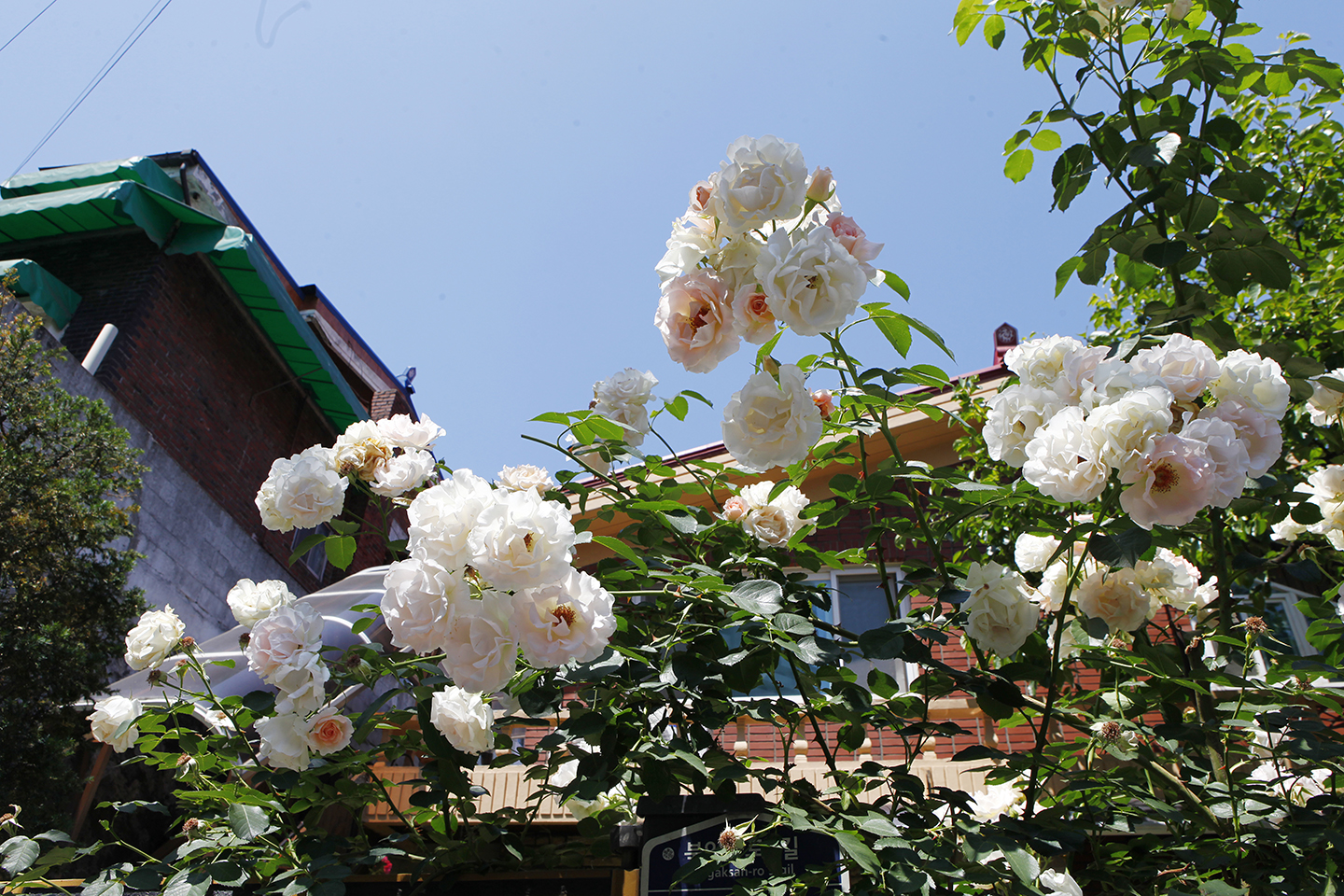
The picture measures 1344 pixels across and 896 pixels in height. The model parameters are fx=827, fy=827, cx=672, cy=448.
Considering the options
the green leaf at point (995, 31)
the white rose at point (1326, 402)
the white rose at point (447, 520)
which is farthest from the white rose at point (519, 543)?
the green leaf at point (995, 31)

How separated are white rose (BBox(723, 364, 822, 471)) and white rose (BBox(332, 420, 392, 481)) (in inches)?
40.1

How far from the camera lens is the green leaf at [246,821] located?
173cm

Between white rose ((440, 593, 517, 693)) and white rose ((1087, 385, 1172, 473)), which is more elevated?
white rose ((1087, 385, 1172, 473))

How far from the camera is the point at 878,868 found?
1.38 m

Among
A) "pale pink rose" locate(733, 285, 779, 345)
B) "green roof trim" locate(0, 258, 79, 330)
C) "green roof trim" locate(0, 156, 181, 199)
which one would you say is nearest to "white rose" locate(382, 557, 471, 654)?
"pale pink rose" locate(733, 285, 779, 345)

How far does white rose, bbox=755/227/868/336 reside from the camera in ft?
4.10

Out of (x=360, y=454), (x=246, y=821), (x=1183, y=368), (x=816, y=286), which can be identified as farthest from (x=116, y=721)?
(x=1183, y=368)

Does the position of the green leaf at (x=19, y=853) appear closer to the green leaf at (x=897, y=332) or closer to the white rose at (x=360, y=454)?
the white rose at (x=360, y=454)

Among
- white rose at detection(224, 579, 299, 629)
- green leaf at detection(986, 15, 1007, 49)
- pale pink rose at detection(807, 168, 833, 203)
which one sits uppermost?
green leaf at detection(986, 15, 1007, 49)

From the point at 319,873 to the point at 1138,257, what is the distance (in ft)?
7.65

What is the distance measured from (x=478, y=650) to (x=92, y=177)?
8435mm

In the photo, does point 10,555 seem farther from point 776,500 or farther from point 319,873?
point 776,500

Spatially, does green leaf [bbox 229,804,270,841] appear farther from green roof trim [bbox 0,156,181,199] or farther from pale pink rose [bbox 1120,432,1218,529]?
green roof trim [bbox 0,156,181,199]

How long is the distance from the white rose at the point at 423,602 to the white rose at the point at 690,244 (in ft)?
2.12
